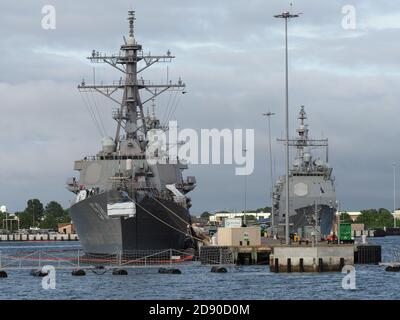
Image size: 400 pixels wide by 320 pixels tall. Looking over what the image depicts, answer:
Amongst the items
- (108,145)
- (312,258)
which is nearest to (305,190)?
(108,145)

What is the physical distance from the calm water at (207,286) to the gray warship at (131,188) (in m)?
12.7

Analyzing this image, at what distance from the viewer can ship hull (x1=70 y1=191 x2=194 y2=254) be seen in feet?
264

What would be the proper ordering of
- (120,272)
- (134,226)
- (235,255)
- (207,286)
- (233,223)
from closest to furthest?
(207,286) → (120,272) → (235,255) → (134,226) → (233,223)

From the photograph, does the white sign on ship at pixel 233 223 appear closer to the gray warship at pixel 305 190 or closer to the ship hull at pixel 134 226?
the ship hull at pixel 134 226

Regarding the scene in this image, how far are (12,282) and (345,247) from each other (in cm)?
1928

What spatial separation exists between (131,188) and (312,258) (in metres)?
25.7

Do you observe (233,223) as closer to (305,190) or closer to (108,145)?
(108,145)

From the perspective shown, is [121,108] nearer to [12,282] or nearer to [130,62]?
[130,62]

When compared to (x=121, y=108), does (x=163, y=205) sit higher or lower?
lower

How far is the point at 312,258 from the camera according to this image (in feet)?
197

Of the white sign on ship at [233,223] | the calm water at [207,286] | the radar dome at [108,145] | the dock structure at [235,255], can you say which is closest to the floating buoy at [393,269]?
the calm water at [207,286]
